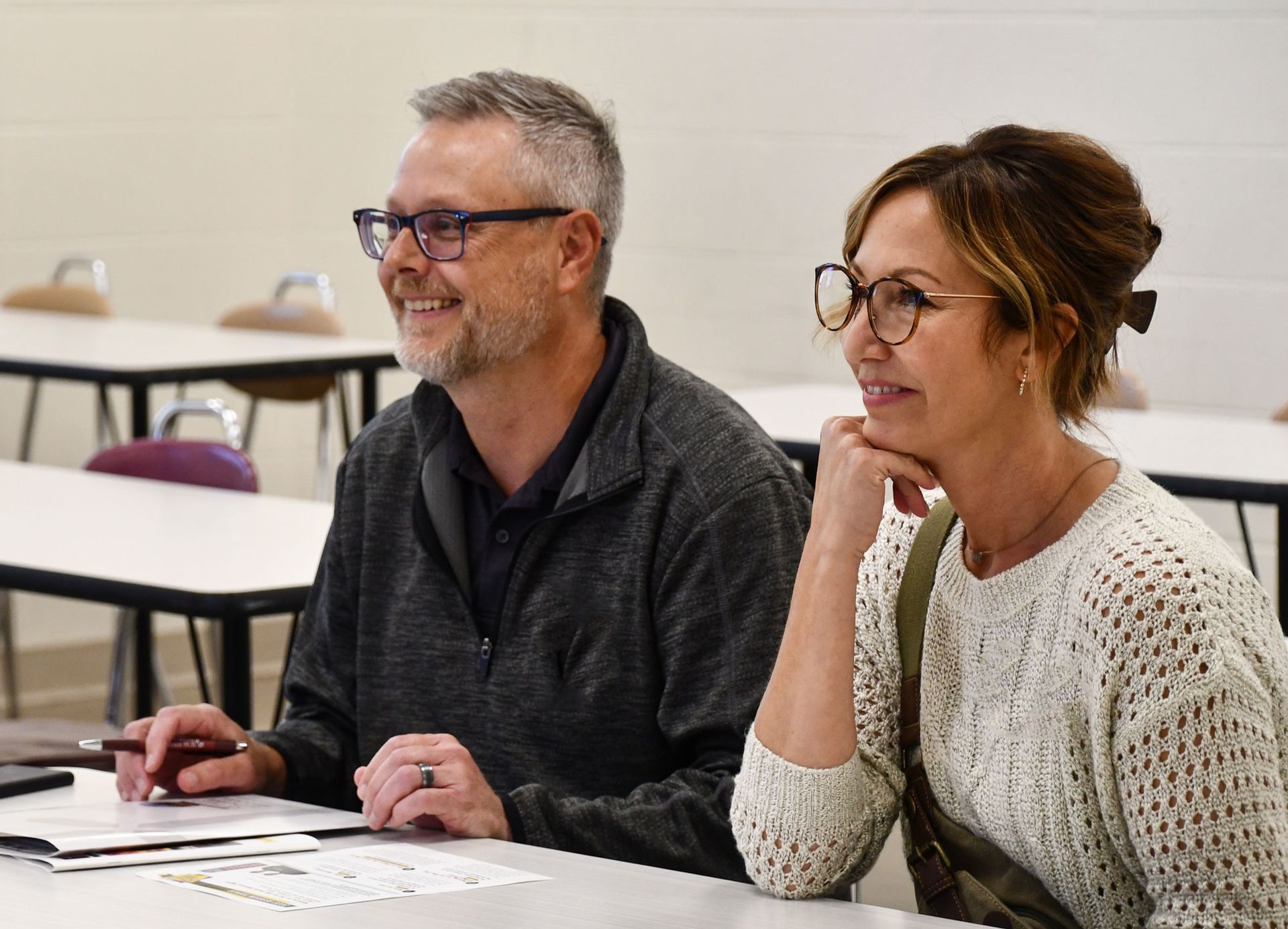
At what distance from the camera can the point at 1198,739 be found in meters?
1.31

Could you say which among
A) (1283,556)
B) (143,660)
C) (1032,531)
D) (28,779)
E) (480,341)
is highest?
(480,341)

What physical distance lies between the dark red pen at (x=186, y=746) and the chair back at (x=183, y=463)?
1332 mm

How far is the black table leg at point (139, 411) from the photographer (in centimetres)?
421

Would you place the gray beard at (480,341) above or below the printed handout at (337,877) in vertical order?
above

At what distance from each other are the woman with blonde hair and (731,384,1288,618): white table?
1146mm

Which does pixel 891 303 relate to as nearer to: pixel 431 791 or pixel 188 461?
pixel 431 791

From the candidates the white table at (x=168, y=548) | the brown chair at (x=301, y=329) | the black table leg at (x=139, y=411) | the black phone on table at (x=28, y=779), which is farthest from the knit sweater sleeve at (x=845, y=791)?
the brown chair at (x=301, y=329)

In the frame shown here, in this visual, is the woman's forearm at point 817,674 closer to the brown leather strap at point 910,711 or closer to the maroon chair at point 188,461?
the brown leather strap at point 910,711

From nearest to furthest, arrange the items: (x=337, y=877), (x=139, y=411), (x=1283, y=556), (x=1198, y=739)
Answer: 1. (x=1198, y=739)
2. (x=337, y=877)
3. (x=1283, y=556)
4. (x=139, y=411)

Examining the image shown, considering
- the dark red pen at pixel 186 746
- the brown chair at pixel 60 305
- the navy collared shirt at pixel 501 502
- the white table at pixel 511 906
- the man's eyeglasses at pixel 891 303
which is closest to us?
the white table at pixel 511 906

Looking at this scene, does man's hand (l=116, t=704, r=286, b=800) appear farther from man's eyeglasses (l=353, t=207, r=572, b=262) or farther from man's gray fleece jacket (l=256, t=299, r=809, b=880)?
man's eyeglasses (l=353, t=207, r=572, b=262)

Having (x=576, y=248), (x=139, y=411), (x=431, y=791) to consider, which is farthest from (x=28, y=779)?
(x=139, y=411)

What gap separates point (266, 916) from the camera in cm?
130

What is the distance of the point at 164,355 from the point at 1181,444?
7.65 ft
